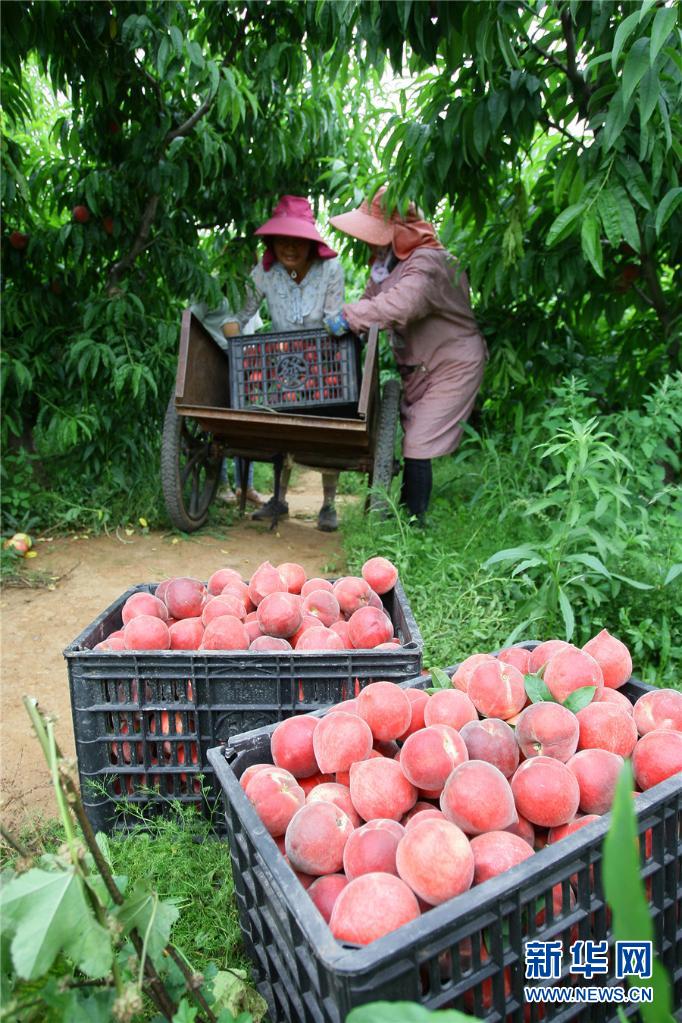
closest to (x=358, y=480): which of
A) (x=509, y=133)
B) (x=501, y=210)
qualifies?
(x=501, y=210)

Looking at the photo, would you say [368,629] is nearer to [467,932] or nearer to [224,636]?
[224,636]

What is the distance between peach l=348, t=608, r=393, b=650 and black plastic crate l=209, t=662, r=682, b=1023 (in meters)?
0.60

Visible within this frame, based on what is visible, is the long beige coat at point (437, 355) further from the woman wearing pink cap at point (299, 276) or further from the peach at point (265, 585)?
the peach at point (265, 585)

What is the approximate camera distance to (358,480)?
6.65 metres

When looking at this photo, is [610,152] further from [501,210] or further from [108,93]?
[108,93]

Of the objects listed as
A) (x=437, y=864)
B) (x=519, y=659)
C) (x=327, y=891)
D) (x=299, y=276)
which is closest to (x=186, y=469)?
(x=299, y=276)

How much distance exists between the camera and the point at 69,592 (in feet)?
12.2

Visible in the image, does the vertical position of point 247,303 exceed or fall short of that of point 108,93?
it falls short

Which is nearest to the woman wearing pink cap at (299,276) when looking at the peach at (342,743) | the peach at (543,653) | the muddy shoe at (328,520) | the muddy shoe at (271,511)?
the muddy shoe at (328,520)

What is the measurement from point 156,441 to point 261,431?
146 cm

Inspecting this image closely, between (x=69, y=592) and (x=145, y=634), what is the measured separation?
2213 millimetres

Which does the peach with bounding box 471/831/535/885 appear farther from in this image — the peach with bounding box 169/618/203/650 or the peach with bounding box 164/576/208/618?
the peach with bounding box 164/576/208/618

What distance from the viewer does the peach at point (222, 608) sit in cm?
188

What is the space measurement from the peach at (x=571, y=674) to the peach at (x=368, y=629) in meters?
0.46
